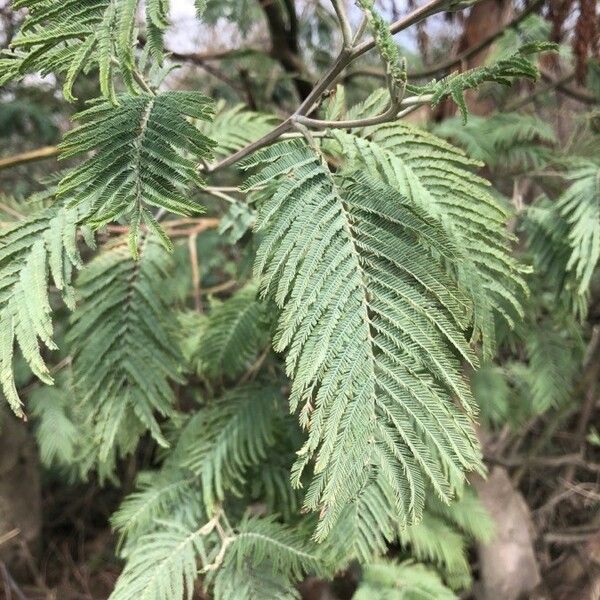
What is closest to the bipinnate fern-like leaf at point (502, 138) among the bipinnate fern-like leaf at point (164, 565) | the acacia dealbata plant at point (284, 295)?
the acacia dealbata plant at point (284, 295)

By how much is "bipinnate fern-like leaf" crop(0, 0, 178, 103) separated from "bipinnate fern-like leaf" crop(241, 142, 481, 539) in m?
0.20

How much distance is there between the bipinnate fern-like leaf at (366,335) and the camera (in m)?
0.53

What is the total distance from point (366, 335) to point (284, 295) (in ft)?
0.32

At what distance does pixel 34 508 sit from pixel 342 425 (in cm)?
216

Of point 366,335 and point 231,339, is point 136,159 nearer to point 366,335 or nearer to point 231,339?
point 366,335

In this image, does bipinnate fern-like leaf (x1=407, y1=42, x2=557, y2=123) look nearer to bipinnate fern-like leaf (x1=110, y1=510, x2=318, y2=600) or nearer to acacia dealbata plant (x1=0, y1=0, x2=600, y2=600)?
acacia dealbata plant (x1=0, y1=0, x2=600, y2=600)

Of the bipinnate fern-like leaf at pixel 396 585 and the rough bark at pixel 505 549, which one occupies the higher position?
the bipinnate fern-like leaf at pixel 396 585

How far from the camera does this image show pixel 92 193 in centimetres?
55

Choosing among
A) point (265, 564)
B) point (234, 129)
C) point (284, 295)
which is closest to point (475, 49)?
point (234, 129)

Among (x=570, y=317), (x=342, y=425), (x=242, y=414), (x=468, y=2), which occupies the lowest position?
(x=570, y=317)

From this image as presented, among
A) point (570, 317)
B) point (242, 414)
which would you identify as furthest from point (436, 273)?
point (570, 317)

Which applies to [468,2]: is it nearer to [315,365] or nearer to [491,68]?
[491,68]

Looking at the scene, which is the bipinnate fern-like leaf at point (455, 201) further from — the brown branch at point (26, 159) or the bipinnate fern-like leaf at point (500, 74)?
the brown branch at point (26, 159)

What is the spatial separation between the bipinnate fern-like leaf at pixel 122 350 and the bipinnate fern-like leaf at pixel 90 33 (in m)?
0.48
